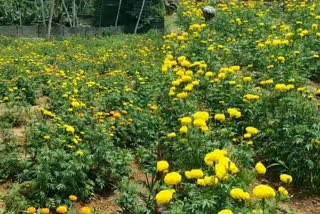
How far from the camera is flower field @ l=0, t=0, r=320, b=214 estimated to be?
3.33 m

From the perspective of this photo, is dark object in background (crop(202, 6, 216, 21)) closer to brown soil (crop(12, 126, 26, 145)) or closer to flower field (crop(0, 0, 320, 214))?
flower field (crop(0, 0, 320, 214))

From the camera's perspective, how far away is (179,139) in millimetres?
4137

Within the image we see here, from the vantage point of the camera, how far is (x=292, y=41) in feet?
23.4

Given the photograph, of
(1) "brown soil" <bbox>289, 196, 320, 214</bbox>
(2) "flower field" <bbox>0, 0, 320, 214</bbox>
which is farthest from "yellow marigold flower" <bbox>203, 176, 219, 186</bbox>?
(1) "brown soil" <bbox>289, 196, 320, 214</bbox>

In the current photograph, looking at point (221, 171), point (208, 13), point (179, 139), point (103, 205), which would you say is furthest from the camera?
point (208, 13)

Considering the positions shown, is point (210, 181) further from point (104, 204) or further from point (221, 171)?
point (104, 204)

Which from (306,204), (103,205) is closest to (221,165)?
(306,204)

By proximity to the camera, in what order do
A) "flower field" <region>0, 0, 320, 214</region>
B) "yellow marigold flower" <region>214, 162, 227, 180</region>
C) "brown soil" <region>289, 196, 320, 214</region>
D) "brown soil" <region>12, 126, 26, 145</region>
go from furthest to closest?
1. "brown soil" <region>12, 126, 26, 145</region>
2. "brown soil" <region>289, 196, 320, 214</region>
3. "flower field" <region>0, 0, 320, 214</region>
4. "yellow marigold flower" <region>214, 162, 227, 180</region>

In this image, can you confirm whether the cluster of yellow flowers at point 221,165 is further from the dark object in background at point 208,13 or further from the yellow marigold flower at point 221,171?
the dark object in background at point 208,13

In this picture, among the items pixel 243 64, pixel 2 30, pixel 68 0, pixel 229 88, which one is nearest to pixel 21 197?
pixel 229 88

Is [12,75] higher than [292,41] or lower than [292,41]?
lower

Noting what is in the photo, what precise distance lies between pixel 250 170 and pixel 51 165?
190cm

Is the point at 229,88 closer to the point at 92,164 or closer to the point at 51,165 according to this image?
the point at 92,164

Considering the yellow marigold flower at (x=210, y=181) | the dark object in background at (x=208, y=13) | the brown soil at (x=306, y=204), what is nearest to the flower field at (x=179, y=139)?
the yellow marigold flower at (x=210, y=181)
